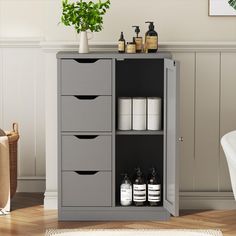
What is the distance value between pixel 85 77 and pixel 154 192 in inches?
30.6

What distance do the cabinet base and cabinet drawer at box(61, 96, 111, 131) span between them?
48 centimetres

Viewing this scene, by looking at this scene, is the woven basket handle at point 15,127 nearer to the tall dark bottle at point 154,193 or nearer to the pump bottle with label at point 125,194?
the pump bottle with label at point 125,194

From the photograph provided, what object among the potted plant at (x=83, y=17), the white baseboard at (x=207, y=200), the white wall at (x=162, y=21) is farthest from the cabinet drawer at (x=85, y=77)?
the white baseboard at (x=207, y=200)

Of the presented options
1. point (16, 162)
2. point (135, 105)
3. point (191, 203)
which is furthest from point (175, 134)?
point (16, 162)

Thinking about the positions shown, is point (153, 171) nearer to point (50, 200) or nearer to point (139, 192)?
point (139, 192)

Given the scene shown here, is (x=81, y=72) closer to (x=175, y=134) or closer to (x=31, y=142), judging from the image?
(x=175, y=134)

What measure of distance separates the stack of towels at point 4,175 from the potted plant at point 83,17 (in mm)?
720

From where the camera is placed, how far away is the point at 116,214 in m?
4.80

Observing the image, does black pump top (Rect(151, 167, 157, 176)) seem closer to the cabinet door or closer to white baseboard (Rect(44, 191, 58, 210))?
the cabinet door

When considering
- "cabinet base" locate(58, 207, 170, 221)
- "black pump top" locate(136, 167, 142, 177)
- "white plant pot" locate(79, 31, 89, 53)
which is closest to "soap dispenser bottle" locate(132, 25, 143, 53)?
"white plant pot" locate(79, 31, 89, 53)

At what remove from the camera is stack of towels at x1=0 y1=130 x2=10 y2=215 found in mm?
4910

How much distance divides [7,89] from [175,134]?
1521 mm

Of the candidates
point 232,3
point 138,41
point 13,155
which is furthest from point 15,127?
point 232,3

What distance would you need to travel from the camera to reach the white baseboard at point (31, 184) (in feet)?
18.2
